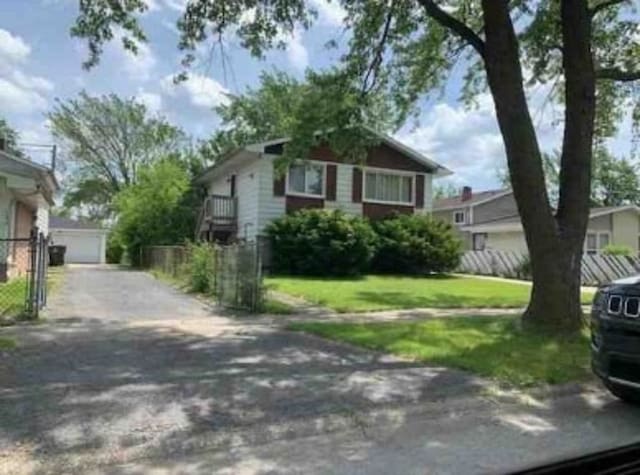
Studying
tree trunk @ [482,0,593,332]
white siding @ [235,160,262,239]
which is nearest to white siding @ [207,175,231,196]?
white siding @ [235,160,262,239]

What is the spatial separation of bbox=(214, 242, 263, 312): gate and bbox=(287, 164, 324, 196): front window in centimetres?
983

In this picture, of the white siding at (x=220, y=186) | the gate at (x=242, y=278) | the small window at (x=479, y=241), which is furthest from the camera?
the small window at (x=479, y=241)

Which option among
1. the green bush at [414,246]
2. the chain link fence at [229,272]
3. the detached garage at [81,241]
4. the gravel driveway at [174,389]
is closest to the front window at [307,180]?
the green bush at [414,246]

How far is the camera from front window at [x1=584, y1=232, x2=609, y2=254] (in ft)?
118

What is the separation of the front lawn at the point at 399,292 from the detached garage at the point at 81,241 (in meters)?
31.6

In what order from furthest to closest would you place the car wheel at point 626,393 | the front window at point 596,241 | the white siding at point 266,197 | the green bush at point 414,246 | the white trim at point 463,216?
the white trim at point 463,216 → the front window at point 596,241 → the white siding at point 266,197 → the green bush at point 414,246 → the car wheel at point 626,393

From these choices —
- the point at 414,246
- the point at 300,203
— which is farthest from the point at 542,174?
the point at 300,203

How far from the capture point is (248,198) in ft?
84.7

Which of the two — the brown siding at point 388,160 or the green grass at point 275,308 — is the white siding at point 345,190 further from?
the green grass at point 275,308

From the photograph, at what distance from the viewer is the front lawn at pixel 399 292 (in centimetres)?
1518

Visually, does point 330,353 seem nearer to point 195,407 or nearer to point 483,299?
point 195,407

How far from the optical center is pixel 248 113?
45.5m

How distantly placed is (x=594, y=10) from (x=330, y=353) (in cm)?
733

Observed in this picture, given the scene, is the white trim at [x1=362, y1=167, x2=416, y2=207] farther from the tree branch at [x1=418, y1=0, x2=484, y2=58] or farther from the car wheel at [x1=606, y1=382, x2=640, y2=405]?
the car wheel at [x1=606, y1=382, x2=640, y2=405]
